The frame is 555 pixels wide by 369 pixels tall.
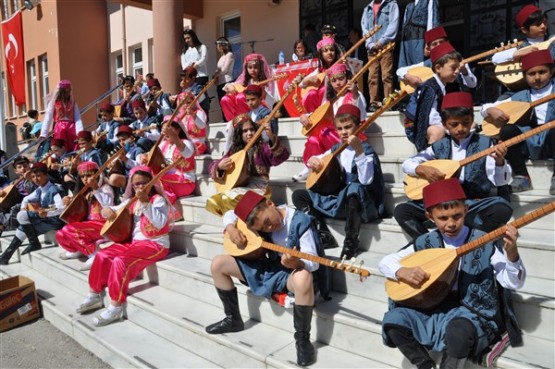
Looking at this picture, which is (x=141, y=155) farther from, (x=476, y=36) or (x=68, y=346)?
(x=476, y=36)

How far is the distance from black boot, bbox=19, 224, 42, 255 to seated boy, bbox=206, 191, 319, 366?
3376 millimetres

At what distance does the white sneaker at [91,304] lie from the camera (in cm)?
374

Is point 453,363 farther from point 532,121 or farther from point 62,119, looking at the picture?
point 62,119

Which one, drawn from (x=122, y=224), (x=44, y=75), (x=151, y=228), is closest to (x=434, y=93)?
(x=151, y=228)

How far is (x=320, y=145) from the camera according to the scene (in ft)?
13.5

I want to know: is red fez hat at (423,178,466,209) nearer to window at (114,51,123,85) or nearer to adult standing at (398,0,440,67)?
adult standing at (398,0,440,67)

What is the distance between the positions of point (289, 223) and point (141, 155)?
320cm

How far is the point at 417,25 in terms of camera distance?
5.08 meters

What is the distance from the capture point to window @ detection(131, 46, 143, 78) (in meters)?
12.8

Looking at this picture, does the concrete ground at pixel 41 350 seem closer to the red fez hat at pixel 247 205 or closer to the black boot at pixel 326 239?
the red fez hat at pixel 247 205

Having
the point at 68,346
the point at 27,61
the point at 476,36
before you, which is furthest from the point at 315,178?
the point at 27,61

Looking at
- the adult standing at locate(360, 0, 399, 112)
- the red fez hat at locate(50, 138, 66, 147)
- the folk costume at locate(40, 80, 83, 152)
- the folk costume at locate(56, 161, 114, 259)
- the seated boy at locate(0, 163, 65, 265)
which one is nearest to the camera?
the folk costume at locate(56, 161, 114, 259)

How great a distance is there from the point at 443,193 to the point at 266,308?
1425mm

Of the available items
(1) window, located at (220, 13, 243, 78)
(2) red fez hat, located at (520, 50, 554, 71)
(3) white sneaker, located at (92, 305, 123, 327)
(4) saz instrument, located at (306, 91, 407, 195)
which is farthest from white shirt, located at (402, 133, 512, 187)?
(1) window, located at (220, 13, 243, 78)
